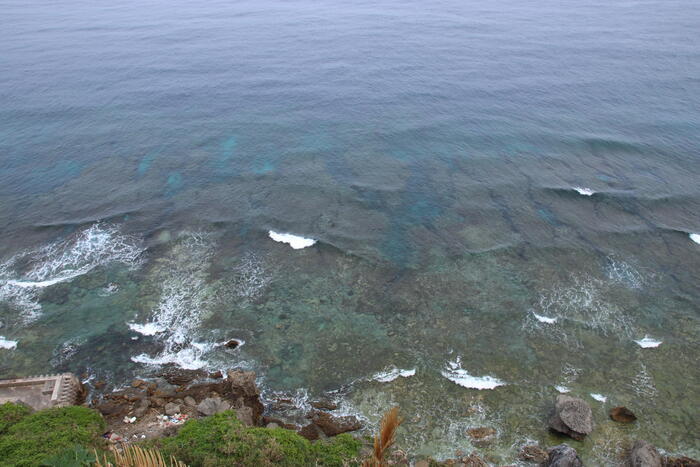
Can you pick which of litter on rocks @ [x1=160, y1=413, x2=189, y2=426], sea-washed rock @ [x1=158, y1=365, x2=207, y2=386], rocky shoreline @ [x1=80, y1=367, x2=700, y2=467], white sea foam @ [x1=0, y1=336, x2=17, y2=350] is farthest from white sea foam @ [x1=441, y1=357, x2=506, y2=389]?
white sea foam @ [x1=0, y1=336, x2=17, y2=350]

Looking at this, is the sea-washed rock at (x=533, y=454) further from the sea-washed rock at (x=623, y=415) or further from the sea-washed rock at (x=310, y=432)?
the sea-washed rock at (x=310, y=432)

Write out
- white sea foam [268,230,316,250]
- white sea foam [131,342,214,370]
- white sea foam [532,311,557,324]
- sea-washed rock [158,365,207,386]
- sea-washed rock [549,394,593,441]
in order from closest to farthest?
sea-washed rock [549,394,593,441] → sea-washed rock [158,365,207,386] → white sea foam [131,342,214,370] → white sea foam [532,311,557,324] → white sea foam [268,230,316,250]

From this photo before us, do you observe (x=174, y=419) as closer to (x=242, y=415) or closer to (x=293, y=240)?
(x=242, y=415)

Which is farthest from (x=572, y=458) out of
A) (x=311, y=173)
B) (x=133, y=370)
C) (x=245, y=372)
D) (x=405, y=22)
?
(x=405, y=22)

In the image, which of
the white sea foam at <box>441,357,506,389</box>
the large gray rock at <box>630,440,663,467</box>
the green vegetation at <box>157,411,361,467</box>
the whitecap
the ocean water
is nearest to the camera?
the green vegetation at <box>157,411,361,467</box>

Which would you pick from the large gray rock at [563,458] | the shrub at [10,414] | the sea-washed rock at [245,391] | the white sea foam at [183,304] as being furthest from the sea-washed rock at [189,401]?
the large gray rock at [563,458]

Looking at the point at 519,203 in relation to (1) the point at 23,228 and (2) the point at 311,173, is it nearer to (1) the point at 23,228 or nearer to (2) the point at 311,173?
(2) the point at 311,173

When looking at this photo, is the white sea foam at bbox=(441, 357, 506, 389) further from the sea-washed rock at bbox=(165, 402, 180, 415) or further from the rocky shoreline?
the sea-washed rock at bbox=(165, 402, 180, 415)
